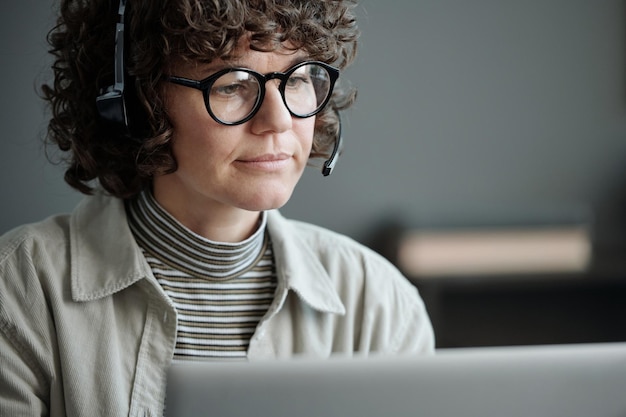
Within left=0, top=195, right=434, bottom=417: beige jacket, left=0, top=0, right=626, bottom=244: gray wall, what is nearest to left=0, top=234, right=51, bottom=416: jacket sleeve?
left=0, top=195, right=434, bottom=417: beige jacket

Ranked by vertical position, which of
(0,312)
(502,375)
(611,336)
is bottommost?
(611,336)

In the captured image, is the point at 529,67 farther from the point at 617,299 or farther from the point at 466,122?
the point at 617,299

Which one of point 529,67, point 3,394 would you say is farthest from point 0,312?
point 529,67

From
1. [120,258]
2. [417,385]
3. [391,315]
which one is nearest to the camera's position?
[417,385]

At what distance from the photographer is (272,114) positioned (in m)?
1.16

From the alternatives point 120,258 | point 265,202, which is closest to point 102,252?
point 120,258

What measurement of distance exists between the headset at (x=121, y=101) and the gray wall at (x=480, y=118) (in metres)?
0.88

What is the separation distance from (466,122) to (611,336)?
0.89 metres

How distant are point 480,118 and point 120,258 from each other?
1.43 m

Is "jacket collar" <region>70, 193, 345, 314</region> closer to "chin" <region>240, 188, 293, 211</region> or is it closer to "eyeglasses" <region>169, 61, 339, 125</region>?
"chin" <region>240, 188, 293, 211</region>

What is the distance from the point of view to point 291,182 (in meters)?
1.23

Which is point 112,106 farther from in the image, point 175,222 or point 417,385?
point 417,385

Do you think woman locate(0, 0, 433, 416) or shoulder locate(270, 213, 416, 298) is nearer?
woman locate(0, 0, 433, 416)

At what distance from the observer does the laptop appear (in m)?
0.68
